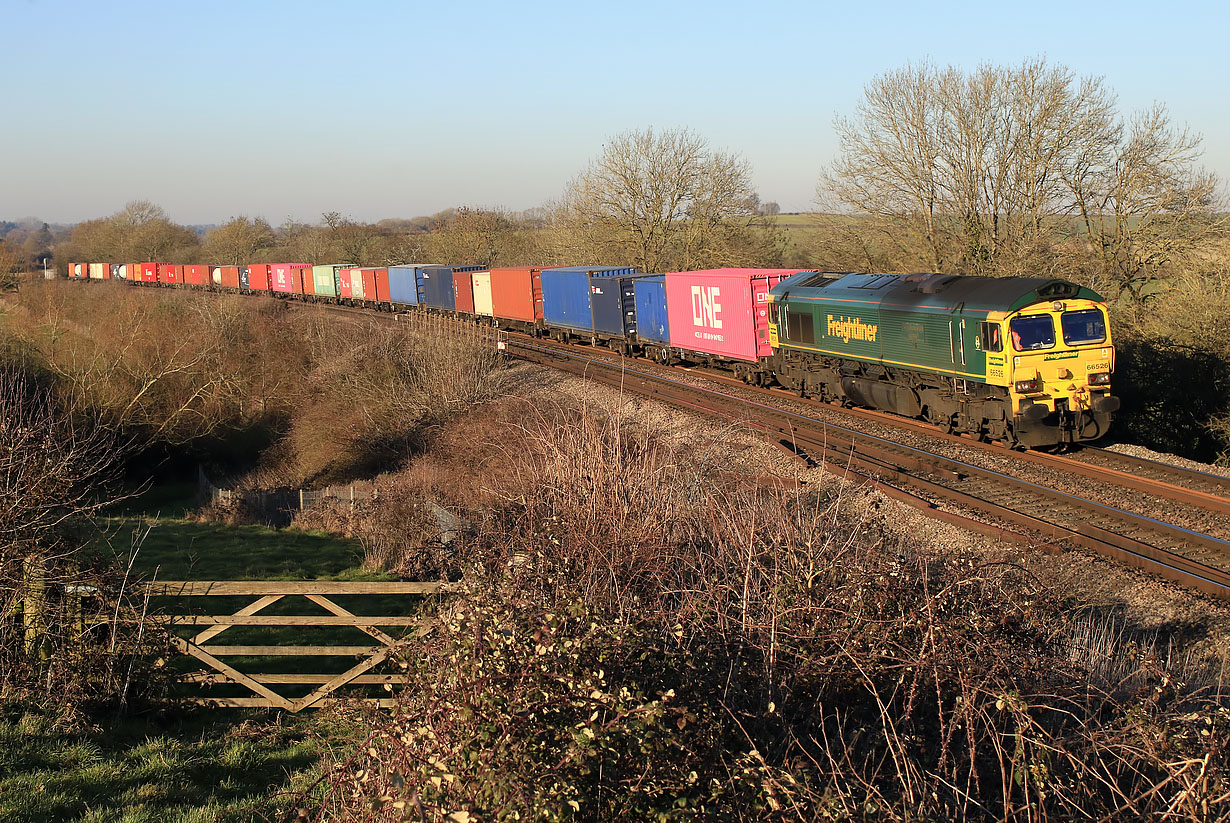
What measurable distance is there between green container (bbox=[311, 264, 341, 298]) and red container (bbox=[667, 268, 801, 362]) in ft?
130

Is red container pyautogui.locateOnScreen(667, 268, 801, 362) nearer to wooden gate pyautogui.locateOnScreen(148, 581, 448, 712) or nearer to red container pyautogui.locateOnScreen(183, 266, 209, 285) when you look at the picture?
wooden gate pyautogui.locateOnScreen(148, 581, 448, 712)

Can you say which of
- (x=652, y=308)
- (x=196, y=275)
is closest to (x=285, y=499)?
(x=652, y=308)

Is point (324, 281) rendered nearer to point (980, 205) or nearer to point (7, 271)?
point (7, 271)

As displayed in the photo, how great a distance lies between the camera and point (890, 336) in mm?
19031

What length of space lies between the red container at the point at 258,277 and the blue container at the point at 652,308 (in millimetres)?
48097

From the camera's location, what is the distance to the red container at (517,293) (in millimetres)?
38531

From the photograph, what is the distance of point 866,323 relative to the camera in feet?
65.1

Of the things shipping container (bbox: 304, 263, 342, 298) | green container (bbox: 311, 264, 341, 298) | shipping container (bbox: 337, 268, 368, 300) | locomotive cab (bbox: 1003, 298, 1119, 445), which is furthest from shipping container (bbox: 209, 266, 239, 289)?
locomotive cab (bbox: 1003, 298, 1119, 445)

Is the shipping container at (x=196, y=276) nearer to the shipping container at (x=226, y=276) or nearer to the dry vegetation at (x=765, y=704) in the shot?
the shipping container at (x=226, y=276)

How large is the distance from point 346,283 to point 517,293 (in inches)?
955

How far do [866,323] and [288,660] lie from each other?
13929 mm

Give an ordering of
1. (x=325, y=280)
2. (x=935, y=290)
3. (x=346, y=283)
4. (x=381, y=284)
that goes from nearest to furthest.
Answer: (x=935, y=290)
(x=381, y=284)
(x=346, y=283)
(x=325, y=280)

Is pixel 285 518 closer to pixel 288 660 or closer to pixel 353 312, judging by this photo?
pixel 288 660

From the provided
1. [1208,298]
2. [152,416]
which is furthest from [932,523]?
[152,416]
